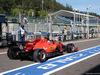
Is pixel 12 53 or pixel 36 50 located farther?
pixel 12 53

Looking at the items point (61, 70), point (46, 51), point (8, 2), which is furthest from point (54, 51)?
point (8, 2)

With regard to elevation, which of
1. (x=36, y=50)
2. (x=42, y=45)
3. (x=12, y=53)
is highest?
(x=42, y=45)

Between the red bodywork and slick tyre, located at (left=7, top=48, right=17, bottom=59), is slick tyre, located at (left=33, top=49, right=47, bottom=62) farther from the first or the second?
slick tyre, located at (left=7, top=48, right=17, bottom=59)

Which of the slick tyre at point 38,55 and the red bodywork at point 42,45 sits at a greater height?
the red bodywork at point 42,45

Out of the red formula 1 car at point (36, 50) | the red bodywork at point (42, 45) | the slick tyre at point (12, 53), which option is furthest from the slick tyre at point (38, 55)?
the slick tyre at point (12, 53)

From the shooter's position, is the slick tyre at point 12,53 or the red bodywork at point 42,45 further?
the slick tyre at point 12,53

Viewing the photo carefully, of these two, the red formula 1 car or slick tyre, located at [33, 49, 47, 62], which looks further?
the red formula 1 car

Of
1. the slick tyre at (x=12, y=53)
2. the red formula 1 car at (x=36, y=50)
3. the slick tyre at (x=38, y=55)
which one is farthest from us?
the slick tyre at (x=12, y=53)

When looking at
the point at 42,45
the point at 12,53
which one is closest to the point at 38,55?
the point at 42,45

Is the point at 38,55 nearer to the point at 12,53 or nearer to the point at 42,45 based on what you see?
the point at 42,45

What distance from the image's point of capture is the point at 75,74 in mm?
5609

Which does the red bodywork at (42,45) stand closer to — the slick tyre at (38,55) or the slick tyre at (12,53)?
the slick tyre at (38,55)

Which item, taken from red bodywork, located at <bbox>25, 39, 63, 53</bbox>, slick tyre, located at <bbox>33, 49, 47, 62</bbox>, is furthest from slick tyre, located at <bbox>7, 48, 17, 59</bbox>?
slick tyre, located at <bbox>33, 49, 47, 62</bbox>

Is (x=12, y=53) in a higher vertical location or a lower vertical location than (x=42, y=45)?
lower
